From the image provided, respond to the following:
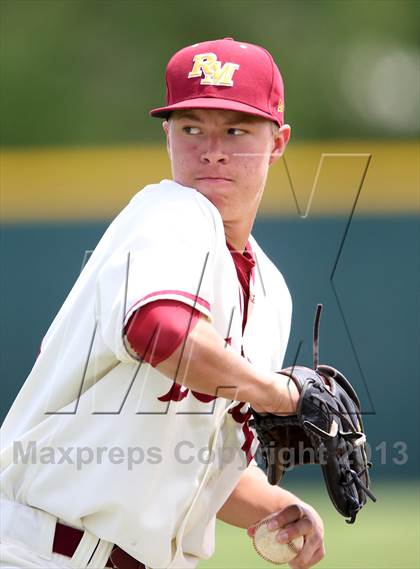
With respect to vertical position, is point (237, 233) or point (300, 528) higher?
point (237, 233)

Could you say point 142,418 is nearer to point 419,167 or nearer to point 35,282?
point 35,282

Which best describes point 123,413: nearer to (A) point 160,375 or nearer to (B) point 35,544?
(A) point 160,375

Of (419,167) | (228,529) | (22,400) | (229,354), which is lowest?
(228,529)

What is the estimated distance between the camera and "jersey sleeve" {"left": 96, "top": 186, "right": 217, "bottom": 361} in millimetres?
1445

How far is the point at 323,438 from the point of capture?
1.69 metres

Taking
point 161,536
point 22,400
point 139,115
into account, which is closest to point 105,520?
point 161,536

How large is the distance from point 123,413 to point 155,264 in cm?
26

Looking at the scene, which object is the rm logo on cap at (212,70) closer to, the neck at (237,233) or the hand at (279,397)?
the neck at (237,233)

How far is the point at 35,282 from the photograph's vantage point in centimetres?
529

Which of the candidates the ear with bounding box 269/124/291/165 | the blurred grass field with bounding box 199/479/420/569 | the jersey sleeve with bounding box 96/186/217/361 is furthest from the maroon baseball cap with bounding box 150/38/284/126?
the blurred grass field with bounding box 199/479/420/569

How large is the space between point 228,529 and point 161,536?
9.77ft

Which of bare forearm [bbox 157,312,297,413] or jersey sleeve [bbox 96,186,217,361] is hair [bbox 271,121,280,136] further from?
bare forearm [bbox 157,312,297,413]

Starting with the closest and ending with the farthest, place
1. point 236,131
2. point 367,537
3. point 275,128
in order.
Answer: point 236,131, point 275,128, point 367,537

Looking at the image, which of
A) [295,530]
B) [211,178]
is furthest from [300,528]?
[211,178]
